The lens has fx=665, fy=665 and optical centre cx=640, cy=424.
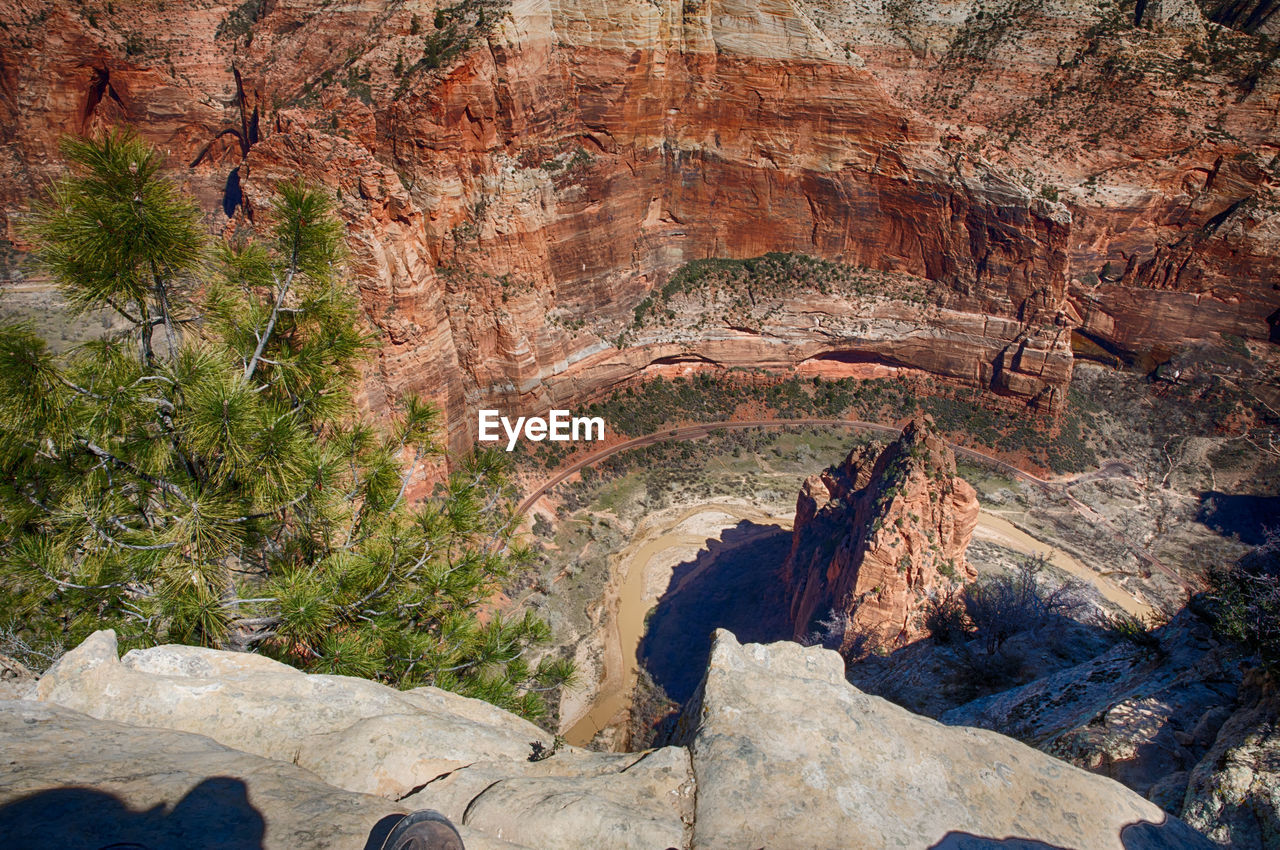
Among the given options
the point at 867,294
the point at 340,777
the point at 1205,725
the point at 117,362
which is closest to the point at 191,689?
the point at 340,777

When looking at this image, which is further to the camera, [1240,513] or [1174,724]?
[1240,513]

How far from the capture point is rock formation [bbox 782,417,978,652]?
1908 cm

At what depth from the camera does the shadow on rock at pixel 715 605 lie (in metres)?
24.6

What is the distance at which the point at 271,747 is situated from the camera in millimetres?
5770

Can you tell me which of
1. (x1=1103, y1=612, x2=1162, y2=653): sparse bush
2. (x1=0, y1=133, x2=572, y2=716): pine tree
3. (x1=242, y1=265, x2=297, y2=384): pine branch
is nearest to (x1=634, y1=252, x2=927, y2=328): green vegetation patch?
(x1=1103, y1=612, x2=1162, y2=653): sparse bush

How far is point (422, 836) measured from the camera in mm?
3898

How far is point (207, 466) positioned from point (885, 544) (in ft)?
55.7

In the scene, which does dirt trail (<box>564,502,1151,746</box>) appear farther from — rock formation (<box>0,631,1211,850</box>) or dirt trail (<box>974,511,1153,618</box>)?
rock formation (<box>0,631,1211,850</box>)

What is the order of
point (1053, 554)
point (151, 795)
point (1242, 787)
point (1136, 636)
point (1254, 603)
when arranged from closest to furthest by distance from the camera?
point (151, 795)
point (1242, 787)
point (1254, 603)
point (1136, 636)
point (1053, 554)

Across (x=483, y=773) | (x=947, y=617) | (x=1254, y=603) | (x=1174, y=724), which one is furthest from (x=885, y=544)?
(x=483, y=773)

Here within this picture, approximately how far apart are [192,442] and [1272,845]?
1218 cm

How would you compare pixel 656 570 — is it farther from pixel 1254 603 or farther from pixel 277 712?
pixel 277 712

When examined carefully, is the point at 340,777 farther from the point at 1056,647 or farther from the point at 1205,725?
the point at 1056,647

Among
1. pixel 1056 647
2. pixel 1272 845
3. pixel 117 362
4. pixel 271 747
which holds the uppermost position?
pixel 117 362
